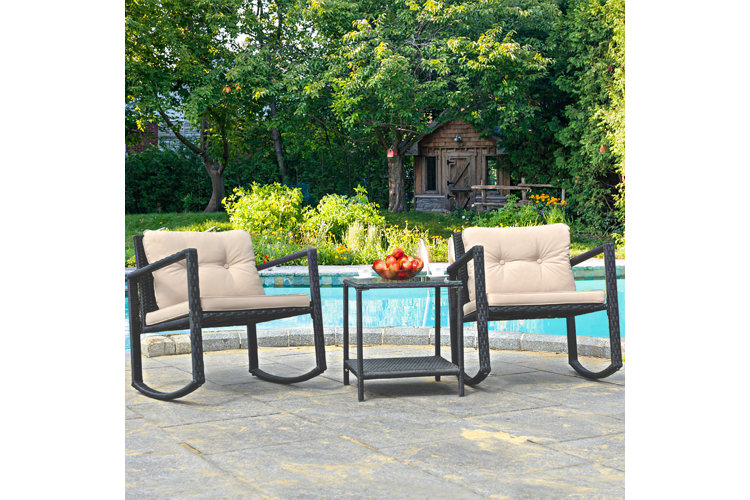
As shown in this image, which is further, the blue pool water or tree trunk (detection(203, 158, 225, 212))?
tree trunk (detection(203, 158, 225, 212))

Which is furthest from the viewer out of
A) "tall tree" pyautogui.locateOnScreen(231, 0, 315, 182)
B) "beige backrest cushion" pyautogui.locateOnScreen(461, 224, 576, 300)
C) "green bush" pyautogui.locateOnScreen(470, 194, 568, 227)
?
"tall tree" pyautogui.locateOnScreen(231, 0, 315, 182)

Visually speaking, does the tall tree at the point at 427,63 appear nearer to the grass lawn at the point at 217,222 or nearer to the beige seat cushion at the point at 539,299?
the grass lawn at the point at 217,222

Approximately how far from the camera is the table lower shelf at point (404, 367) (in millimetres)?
4023

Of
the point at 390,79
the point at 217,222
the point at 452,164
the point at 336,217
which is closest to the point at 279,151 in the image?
the point at 452,164

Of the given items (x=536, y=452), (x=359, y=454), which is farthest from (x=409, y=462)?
(x=536, y=452)

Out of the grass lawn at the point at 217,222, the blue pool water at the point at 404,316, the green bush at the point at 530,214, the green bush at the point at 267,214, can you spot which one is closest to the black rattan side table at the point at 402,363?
the blue pool water at the point at 404,316

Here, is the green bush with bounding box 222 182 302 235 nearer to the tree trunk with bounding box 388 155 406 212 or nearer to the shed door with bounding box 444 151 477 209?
the tree trunk with bounding box 388 155 406 212

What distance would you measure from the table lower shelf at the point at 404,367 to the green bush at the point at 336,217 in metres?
8.29

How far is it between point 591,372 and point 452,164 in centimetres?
1733

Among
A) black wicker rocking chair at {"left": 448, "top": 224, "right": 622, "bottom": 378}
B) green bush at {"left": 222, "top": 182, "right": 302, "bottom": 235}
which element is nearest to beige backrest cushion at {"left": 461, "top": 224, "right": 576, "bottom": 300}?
black wicker rocking chair at {"left": 448, "top": 224, "right": 622, "bottom": 378}

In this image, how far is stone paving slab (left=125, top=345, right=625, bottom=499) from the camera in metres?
2.49

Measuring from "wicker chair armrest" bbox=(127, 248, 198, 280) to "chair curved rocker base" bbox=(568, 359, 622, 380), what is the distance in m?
2.16
